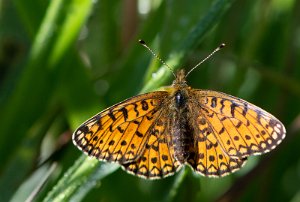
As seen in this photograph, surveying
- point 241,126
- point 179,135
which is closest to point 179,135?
point 179,135

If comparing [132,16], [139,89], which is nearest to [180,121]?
[139,89]

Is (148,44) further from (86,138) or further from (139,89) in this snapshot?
(86,138)

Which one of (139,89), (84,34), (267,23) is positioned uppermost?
(84,34)

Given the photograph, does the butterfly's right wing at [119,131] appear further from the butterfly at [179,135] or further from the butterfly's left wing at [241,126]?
the butterfly's left wing at [241,126]

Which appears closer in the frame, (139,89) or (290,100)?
(139,89)

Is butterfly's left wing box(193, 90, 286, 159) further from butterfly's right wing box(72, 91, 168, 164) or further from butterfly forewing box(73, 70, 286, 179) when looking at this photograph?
butterfly's right wing box(72, 91, 168, 164)

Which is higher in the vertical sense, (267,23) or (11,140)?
(11,140)

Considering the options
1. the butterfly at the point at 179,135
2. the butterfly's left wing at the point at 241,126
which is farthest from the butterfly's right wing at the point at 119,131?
the butterfly's left wing at the point at 241,126
